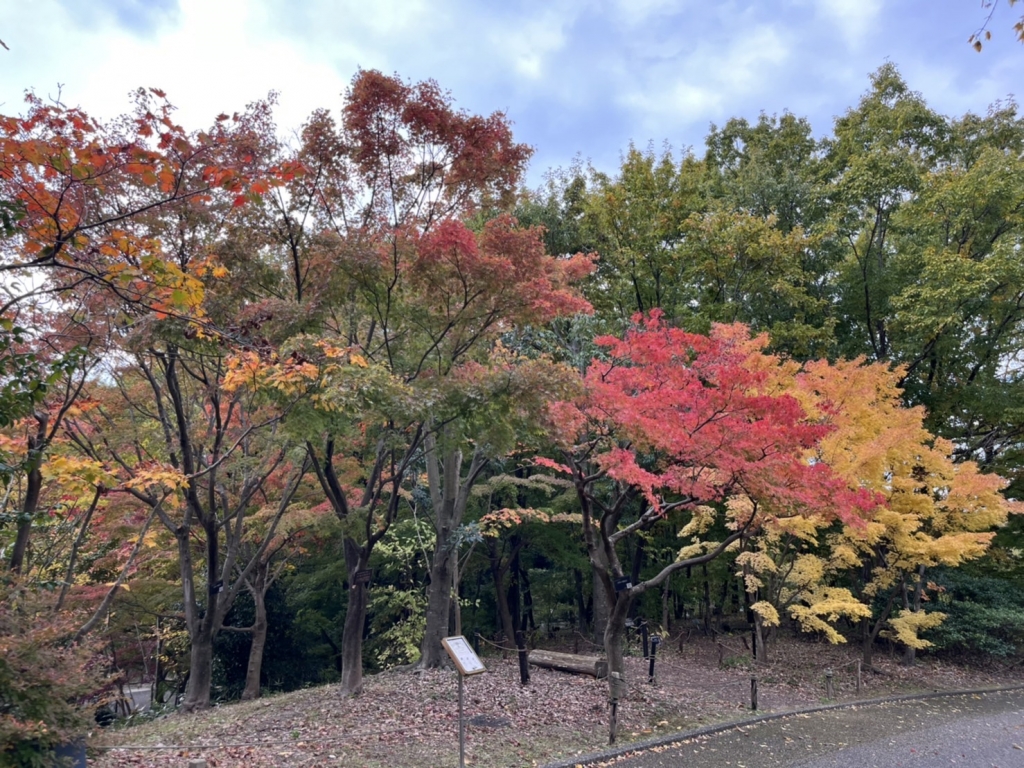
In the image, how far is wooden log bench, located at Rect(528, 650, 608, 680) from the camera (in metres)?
9.02

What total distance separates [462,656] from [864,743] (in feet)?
16.6

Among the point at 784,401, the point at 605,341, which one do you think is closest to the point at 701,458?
the point at 784,401

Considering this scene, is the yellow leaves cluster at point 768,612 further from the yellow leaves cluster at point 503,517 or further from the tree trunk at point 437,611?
the tree trunk at point 437,611

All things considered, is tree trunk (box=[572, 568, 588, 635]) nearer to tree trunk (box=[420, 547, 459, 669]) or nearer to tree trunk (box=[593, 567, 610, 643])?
tree trunk (box=[593, 567, 610, 643])

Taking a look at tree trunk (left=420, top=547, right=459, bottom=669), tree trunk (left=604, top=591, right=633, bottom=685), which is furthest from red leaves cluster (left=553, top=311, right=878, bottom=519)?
tree trunk (left=420, top=547, right=459, bottom=669)

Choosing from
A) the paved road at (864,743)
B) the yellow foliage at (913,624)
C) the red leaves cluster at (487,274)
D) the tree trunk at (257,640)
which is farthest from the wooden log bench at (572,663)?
the yellow foliage at (913,624)

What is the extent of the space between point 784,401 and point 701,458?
1.27 meters

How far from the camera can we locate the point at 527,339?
10.9m

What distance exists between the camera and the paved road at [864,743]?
19.5 ft

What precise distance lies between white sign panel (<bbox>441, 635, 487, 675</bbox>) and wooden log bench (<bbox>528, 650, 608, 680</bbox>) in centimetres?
467

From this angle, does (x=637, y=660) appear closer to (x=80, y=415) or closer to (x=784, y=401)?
(x=784, y=401)

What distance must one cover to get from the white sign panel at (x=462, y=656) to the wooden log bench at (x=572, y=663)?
4.67 meters

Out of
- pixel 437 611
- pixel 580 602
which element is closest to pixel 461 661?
pixel 437 611

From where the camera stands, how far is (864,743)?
670cm
